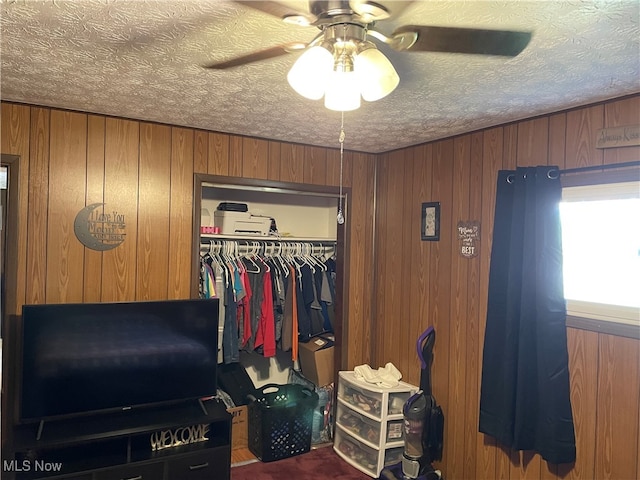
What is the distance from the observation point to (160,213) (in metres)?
2.97

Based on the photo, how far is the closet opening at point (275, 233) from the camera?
11.2ft

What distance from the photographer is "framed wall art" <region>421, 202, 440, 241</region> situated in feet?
10.5

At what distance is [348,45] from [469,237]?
1.91 metres

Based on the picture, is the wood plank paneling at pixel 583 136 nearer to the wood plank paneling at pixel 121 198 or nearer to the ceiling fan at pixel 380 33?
the ceiling fan at pixel 380 33

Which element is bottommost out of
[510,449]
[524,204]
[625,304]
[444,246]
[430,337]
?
[510,449]

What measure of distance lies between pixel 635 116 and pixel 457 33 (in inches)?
50.5

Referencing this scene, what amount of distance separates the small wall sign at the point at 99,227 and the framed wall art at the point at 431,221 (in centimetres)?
196

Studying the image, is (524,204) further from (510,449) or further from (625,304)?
(510,449)

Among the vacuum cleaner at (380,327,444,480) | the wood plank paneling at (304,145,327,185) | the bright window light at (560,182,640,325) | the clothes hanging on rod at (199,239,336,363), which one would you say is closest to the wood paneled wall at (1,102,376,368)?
the wood plank paneling at (304,145,327,185)

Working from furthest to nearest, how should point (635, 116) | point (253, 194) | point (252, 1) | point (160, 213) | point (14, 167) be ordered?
point (253, 194), point (160, 213), point (14, 167), point (635, 116), point (252, 1)

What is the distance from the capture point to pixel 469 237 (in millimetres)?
2947

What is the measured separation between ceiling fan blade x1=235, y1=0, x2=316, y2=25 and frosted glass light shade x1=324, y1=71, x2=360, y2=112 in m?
0.19

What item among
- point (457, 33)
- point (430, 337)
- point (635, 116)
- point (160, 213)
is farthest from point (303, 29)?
point (430, 337)

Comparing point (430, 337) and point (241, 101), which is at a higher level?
point (241, 101)
